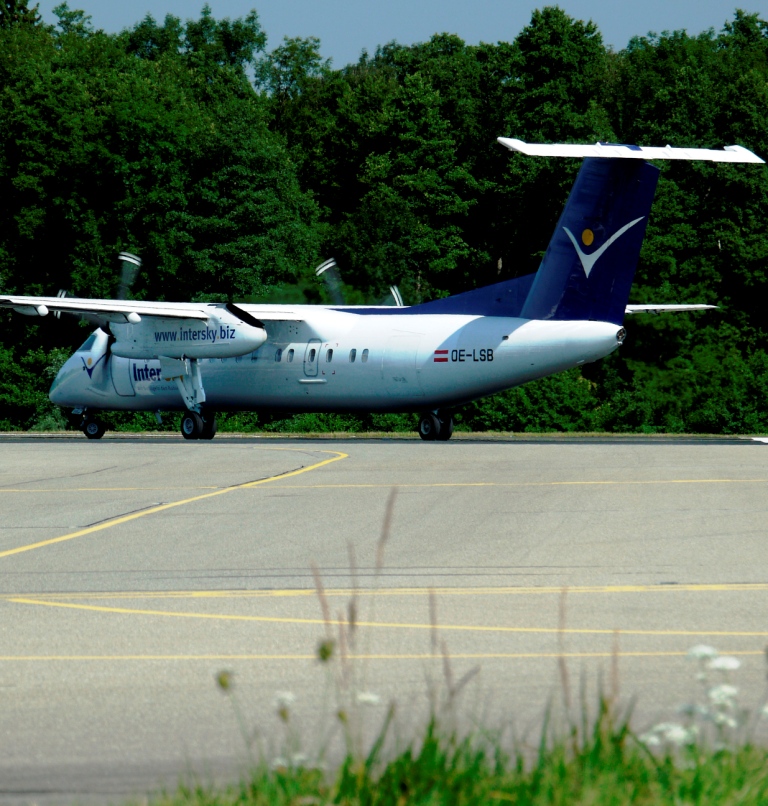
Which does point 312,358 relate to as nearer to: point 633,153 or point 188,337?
point 188,337

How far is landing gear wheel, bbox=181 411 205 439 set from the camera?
37.8 meters

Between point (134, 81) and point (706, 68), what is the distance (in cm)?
3504

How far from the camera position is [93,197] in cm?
7200

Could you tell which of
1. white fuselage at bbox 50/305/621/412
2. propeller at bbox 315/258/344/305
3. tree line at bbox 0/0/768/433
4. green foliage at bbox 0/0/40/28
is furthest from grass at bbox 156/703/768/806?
green foliage at bbox 0/0/40/28

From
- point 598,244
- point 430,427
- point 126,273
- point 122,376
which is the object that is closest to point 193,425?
point 122,376

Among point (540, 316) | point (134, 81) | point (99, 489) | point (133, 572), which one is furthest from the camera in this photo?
point (134, 81)

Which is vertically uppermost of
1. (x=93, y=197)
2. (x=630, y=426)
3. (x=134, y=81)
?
(x=134, y=81)

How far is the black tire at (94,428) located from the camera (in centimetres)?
4066

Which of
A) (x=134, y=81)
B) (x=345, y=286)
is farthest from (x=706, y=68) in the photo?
(x=345, y=286)

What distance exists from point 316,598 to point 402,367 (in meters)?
23.1

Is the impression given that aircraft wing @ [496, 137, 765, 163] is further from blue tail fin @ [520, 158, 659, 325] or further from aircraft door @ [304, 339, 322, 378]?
aircraft door @ [304, 339, 322, 378]

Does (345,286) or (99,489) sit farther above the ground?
(345,286)

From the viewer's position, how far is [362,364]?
34.7 m

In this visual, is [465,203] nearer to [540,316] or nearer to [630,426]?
[630,426]
